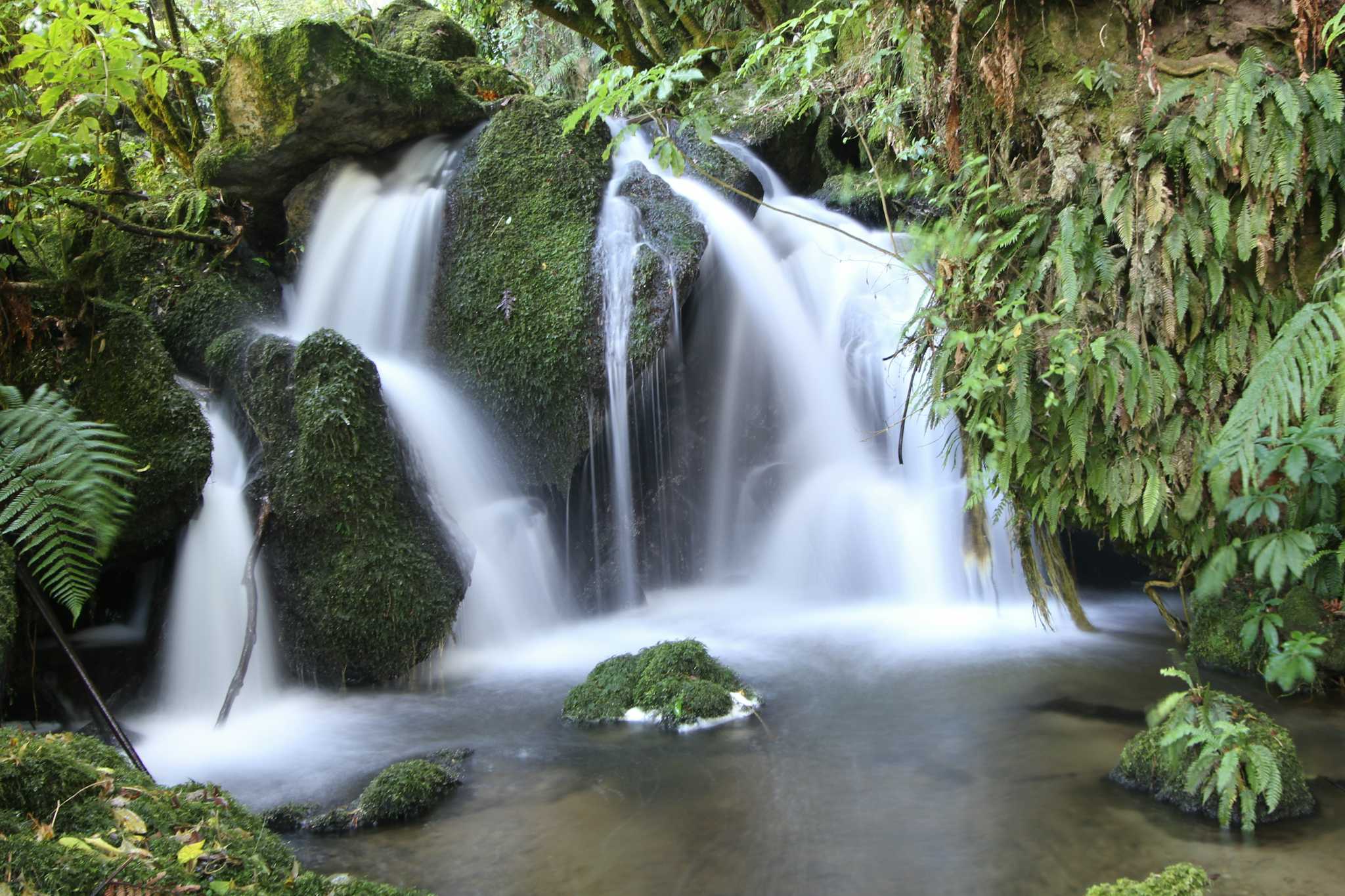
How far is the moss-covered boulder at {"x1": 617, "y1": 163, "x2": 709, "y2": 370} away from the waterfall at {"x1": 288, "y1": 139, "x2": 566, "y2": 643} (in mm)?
1573

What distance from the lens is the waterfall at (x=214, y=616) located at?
5715 mm

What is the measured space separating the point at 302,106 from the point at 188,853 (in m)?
7.79

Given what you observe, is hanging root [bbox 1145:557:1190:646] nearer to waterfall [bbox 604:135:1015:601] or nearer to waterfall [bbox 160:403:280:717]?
waterfall [bbox 604:135:1015:601]

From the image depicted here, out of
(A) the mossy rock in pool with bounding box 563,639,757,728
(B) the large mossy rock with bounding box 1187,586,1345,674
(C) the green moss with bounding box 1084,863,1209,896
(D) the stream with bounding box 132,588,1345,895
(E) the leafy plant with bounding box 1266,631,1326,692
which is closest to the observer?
(C) the green moss with bounding box 1084,863,1209,896

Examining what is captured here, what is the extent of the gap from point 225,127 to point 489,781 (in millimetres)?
6727

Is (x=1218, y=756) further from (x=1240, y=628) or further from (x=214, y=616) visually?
(x=214, y=616)

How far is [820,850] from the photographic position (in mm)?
3873

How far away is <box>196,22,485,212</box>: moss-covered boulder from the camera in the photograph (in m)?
8.38

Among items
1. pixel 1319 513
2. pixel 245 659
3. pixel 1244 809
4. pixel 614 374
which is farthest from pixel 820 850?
pixel 614 374

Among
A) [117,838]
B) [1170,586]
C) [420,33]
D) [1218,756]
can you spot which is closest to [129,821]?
[117,838]

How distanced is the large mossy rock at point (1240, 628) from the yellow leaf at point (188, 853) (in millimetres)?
4909

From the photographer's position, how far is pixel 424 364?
26.9 feet

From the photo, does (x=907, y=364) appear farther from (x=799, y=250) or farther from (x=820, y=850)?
(x=820, y=850)

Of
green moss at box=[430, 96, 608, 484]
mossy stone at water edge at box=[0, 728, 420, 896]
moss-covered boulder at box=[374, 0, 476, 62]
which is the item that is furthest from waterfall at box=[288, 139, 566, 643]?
mossy stone at water edge at box=[0, 728, 420, 896]
